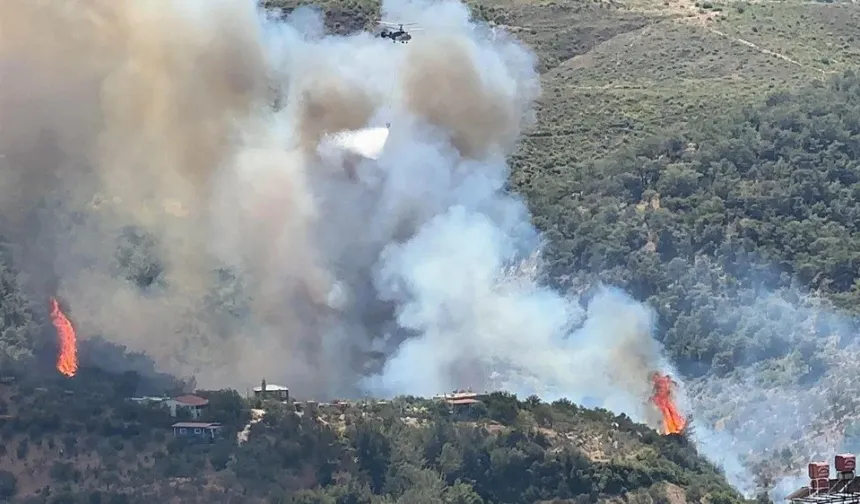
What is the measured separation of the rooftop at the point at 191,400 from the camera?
70688mm

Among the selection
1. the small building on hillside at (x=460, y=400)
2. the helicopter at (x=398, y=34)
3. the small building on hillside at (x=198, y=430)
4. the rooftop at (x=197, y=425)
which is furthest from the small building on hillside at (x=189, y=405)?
the helicopter at (x=398, y=34)

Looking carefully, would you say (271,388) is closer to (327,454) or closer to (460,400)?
(327,454)

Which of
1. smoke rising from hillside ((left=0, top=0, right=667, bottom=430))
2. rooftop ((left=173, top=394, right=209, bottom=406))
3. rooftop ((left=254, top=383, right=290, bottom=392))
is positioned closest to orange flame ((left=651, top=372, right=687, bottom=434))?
smoke rising from hillside ((left=0, top=0, right=667, bottom=430))

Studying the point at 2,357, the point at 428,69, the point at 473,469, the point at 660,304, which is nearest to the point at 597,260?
the point at 660,304

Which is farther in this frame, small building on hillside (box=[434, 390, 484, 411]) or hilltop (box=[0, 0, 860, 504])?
small building on hillside (box=[434, 390, 484, 411])

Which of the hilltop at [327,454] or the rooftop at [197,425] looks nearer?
the hilltop at [327,454]

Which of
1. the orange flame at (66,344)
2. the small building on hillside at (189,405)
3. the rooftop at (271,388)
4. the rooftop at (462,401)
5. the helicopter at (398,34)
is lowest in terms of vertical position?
the small building on hillside at (189,405)

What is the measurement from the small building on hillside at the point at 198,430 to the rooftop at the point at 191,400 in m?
1.35

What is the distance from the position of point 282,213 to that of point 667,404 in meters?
16.7

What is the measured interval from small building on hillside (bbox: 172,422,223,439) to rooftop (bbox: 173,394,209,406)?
53.1 inches

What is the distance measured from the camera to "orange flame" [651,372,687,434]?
76500 mm

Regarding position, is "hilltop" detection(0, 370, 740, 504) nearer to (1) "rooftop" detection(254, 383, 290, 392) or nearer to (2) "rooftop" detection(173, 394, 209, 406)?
(2) "rooftop" detection(173, 394, 209, 406)

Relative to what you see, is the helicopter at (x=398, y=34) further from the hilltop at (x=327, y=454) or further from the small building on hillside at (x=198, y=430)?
the small building on hillside at (x=198, y=430)

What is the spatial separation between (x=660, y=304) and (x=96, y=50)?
25406 mm
